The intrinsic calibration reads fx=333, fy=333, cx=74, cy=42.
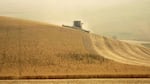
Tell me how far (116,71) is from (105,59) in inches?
139

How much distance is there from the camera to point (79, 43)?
41.3 meters

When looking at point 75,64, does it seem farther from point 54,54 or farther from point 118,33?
point 118,33

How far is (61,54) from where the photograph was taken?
36.7 meters

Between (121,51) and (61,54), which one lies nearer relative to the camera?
(61,54)

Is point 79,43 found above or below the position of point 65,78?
above

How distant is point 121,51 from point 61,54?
9189 mm

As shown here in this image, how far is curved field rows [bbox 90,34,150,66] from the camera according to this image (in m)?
36.8

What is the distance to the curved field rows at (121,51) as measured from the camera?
3678 cm

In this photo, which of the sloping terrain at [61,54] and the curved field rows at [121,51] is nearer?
the sloping terrain at [61,54]

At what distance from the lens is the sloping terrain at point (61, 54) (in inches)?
1264

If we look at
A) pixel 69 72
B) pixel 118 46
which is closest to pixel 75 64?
pixel 69 72

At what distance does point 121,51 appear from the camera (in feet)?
138

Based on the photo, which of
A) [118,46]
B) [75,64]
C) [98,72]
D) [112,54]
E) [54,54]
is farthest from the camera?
[118,46]

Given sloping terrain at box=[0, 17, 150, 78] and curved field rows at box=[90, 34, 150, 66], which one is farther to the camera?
curved field rows at box=[90, 34, 150, 66]
